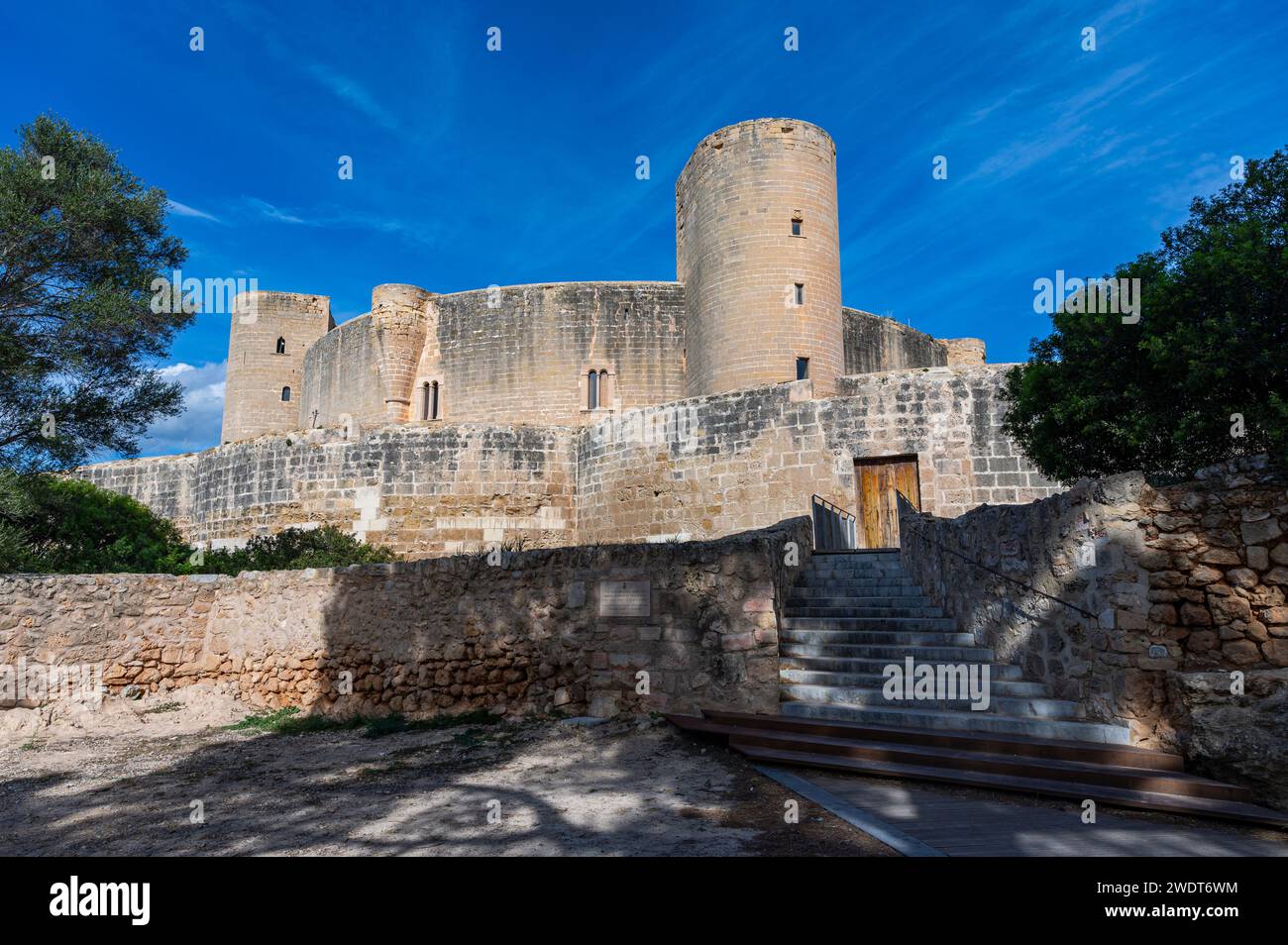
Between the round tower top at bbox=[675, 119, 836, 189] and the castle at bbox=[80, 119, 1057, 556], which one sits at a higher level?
the round tower top at bbox=[675, 119, 836, 189]

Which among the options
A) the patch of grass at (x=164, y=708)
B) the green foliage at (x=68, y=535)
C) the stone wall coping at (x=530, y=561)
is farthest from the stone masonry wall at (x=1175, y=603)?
the green foliage at (x=68, y=535)

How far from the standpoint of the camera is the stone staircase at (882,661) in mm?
6059

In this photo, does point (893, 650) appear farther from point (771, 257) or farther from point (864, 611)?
point (771, 257)

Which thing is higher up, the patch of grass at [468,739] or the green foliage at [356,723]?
the patch of grass at [468,739]

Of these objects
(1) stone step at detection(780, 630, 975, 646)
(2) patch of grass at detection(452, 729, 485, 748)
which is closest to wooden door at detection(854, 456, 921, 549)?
(1) stone step at detection(780, 630, 975, 646)

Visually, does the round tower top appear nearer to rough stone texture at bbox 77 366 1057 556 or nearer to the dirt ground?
rough stone texture at bbox 77 366 1057 556

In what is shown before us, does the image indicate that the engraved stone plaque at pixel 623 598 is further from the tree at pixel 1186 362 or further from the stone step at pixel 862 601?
the tree at pixel 1186 362

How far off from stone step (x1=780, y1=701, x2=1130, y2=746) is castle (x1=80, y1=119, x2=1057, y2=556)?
952 cm

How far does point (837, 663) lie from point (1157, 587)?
290 cm

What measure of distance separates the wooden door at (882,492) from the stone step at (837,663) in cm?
831

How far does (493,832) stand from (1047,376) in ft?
32.2

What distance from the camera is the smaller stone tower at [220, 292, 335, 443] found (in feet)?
121
